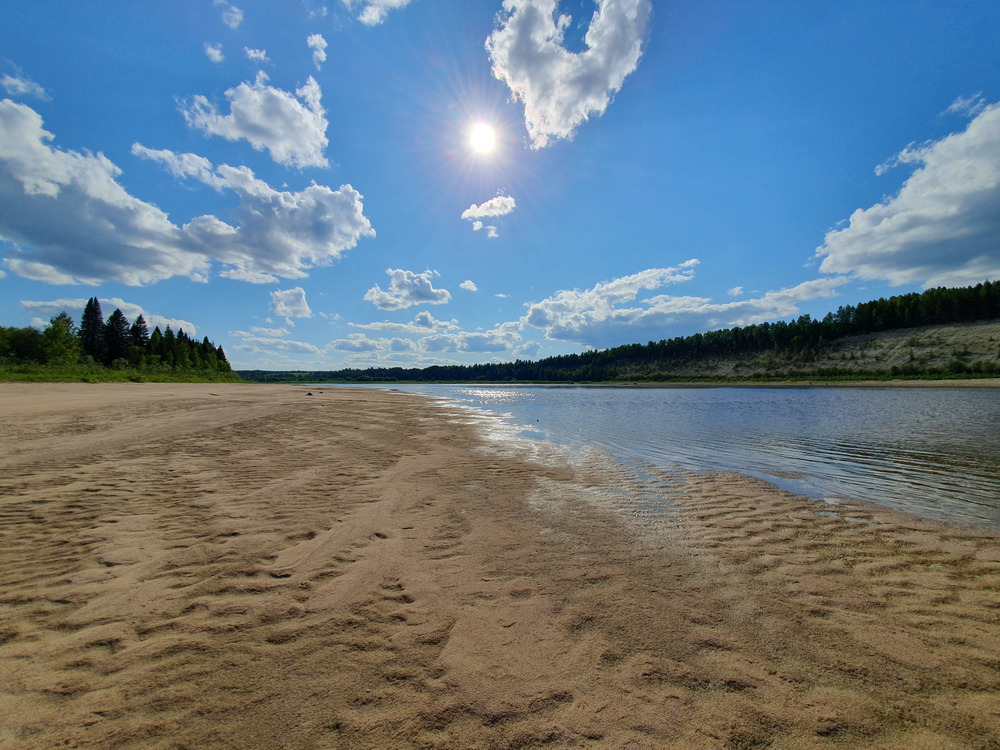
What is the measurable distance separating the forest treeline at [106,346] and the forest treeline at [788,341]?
404 feet

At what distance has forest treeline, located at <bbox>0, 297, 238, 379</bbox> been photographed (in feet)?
169

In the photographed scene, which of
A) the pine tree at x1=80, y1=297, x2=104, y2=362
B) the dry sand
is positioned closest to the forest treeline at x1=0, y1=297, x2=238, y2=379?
the pine tree at x1=80, y1=297, x2=104, y2=362

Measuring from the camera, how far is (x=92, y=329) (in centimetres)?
7606

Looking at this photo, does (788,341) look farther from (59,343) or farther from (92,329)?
(92,329)

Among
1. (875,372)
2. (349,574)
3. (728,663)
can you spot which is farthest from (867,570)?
(875,372)

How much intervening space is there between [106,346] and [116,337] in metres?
2.47

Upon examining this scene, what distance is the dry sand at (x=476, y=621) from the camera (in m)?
2.57

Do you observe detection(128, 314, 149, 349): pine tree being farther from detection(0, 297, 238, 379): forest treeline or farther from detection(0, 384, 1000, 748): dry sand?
detection(0, 384, 1000, 748): dry sand

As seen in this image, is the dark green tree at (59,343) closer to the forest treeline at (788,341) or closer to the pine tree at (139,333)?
the pine tree at (139,333)

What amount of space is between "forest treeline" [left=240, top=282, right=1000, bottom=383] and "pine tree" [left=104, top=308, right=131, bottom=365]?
432 feet

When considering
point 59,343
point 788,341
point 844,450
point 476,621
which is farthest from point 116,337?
point 788,341

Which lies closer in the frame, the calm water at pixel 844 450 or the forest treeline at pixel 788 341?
the calm water at pixel 844 450

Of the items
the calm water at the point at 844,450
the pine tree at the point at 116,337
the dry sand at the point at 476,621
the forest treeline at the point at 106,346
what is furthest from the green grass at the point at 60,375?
the calm water at the point at 844,450

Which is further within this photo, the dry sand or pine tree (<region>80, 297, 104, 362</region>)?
pine tree (<region>80, 297, 104, 362</region>)
